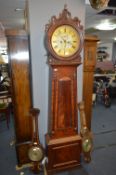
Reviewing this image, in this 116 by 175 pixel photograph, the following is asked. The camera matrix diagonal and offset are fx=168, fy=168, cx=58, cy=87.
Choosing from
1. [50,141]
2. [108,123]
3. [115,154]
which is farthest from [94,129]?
[50,141]

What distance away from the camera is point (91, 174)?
2139 mm

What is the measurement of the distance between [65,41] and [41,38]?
32cm

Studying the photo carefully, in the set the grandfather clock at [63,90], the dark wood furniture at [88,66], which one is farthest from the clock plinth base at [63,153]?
the dark wood furniture at [88,66]

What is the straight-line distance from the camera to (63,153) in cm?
212

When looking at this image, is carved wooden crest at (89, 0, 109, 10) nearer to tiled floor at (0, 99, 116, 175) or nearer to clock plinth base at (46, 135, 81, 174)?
clock plinth base at (46, 135, 81, 174)

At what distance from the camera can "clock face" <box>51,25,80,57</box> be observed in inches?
71.2

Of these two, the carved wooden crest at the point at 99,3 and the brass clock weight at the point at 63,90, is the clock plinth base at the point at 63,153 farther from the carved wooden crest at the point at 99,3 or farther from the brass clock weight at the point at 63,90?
the carved wooden crest at the point at 99,3

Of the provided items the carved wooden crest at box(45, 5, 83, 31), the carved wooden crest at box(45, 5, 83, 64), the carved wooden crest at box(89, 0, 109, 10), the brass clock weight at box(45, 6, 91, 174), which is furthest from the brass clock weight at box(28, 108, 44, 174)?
the carved wooden crest at box(89, 0, 109, 10)

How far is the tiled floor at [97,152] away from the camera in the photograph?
2.19 metres

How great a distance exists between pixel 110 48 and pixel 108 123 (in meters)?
9.12

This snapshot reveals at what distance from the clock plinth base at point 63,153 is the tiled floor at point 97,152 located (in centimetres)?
10

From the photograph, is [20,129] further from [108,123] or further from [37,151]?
[108,123]

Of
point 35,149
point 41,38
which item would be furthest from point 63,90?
point 35,149

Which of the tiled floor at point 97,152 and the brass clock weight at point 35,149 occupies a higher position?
the brass clock weight at point 35,149
